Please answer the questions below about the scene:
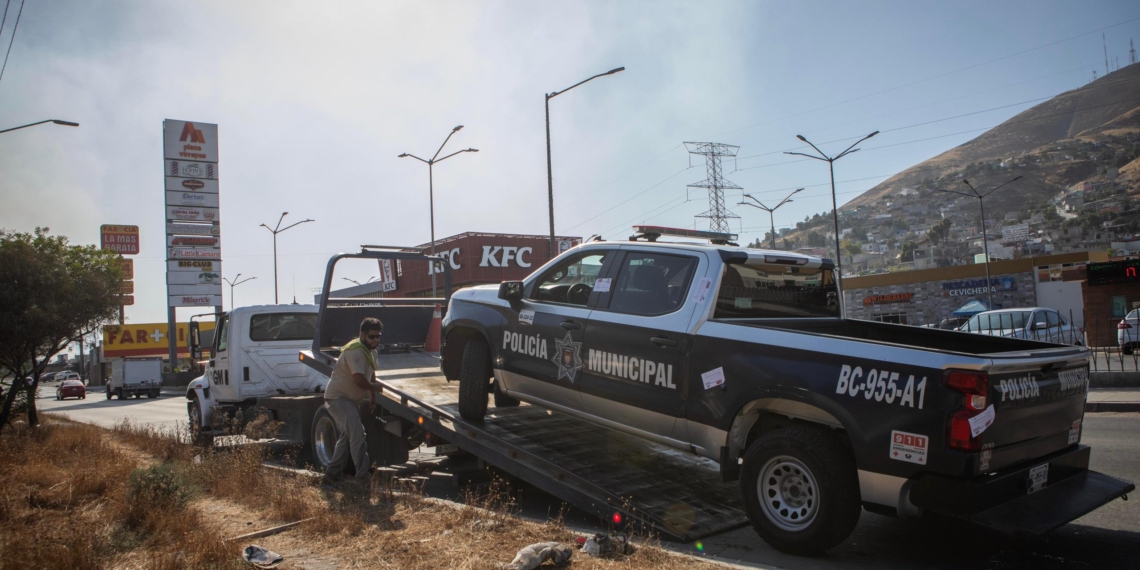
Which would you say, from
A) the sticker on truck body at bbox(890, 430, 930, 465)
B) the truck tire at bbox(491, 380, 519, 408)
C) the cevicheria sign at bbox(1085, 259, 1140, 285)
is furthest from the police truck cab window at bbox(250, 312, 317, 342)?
the cevicheria sign at bbox(1085, 259, 1140, 285)

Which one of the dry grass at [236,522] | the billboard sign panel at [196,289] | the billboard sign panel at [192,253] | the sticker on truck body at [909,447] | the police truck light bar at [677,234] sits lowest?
the dry grass at [236,522]

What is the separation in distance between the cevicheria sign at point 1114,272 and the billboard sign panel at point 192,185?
144 ft

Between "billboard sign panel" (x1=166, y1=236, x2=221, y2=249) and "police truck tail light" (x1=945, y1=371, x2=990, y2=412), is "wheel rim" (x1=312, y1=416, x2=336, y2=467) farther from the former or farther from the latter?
"billboard sign panel" (x1=166, y1=236, x2=221, y2=249)

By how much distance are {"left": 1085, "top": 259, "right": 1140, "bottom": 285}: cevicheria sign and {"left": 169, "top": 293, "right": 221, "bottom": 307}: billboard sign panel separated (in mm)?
44231

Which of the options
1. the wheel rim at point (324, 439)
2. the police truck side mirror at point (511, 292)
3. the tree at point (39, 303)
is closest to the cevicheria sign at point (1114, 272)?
the police truck side mirror at point (511, 292)

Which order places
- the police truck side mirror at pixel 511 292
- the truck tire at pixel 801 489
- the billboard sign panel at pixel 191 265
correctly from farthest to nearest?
the billboard sign panel at pixel 191 265
the police truck side mirror at pixel 511 292
the truck tire at pixel 801 489

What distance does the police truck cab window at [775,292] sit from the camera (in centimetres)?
542

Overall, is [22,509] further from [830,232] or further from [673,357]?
[830,232]

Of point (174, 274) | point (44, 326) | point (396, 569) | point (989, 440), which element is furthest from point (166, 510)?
point (174, 274)

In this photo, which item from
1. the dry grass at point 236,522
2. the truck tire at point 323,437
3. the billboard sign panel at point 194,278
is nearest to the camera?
the dry grass at point 236,522

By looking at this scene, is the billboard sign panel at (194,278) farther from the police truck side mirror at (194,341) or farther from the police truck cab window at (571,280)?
the police truck cab window at (571,280)

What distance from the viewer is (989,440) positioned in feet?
13.1

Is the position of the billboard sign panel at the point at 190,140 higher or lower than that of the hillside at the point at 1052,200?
lower

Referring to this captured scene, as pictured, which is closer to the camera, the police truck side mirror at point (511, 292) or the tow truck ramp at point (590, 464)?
the tow truck ramp at point (590, 464)
